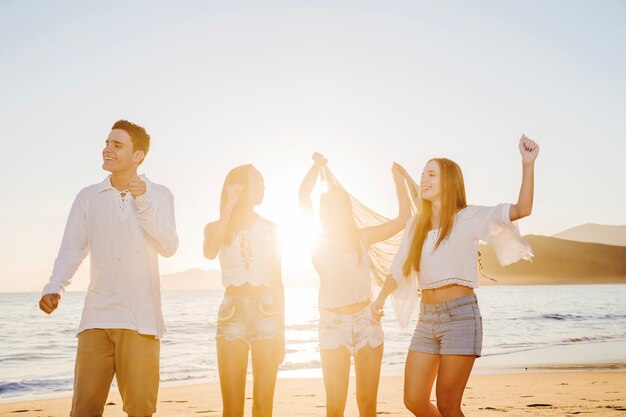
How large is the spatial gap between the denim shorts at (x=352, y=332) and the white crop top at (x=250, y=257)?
2.17 ft

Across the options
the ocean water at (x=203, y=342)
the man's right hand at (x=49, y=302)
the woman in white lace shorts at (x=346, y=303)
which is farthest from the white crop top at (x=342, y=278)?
the ocean water at (x=203, y=342)

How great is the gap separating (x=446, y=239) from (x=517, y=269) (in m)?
124

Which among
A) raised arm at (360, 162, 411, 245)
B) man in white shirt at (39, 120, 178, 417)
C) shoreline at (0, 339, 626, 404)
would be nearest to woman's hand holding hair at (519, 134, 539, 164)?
raised arm at (360, 162, 411, 245)

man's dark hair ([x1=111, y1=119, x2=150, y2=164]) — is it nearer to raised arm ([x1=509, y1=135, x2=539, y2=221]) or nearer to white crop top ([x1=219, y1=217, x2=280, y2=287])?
white crop top ([x1=219, y1=217, x2=280, y2=287])

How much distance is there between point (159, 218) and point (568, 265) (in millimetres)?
127665

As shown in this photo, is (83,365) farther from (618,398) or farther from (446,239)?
(618,398)

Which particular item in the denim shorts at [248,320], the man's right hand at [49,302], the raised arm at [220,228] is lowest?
the denim shorts at [248,320]

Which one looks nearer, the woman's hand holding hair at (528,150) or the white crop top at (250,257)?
the woman's hand holding hair at (528,150)

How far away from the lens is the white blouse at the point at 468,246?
16.7 feet

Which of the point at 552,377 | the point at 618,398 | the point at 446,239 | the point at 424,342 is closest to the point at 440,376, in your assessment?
the point at 424,342

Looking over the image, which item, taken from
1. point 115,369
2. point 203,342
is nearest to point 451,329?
point 115,369

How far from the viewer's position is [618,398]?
10.8 meters

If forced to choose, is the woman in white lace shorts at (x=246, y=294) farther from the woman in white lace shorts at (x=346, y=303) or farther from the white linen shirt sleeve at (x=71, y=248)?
the white linen shirt sleeve at (x=71, y=248)

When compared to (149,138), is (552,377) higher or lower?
lower
